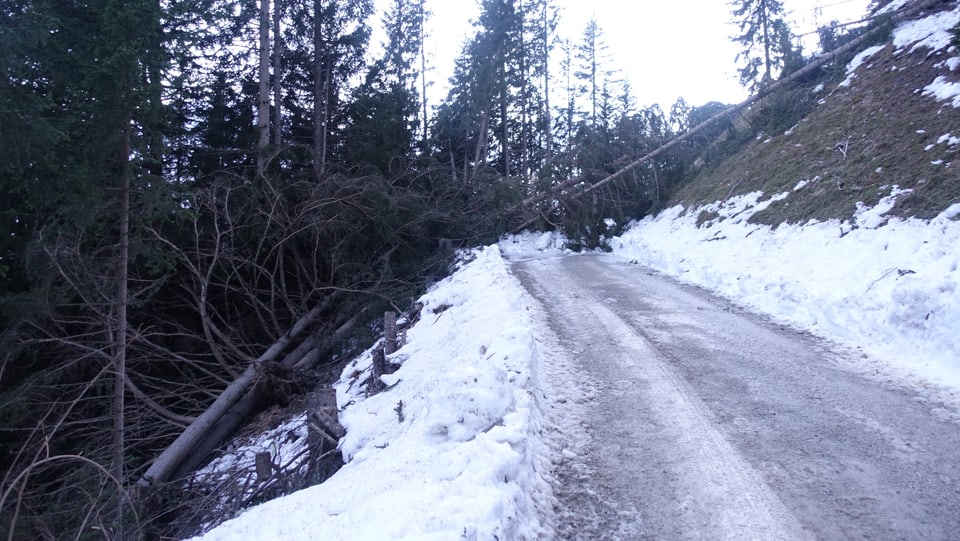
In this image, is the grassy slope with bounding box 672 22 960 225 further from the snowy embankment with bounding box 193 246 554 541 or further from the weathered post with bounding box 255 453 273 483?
the weathered post with bounding box 255 453 273 483

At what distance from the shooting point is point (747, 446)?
4043mm

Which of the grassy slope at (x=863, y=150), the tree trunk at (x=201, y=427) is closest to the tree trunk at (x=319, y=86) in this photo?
the tree trunk at (x=201, y=427)

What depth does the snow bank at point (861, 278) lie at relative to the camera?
5.76 meters

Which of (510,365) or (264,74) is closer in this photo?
(510,365)

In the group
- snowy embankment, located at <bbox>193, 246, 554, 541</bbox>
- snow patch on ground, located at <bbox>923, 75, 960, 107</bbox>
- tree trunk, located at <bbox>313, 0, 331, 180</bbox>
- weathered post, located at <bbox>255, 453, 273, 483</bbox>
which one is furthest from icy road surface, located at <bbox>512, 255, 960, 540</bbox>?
tree trunk, located at <bbox>313, 0, 331, 180</bbox>

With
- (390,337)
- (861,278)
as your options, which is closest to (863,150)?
(861,278)

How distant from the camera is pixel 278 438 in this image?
7.11 metres

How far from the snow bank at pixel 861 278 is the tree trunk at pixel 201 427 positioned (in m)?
8.91

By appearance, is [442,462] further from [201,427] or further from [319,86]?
[319,86]

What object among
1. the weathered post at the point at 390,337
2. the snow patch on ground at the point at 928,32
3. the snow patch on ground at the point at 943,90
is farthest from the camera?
the snow patch on ground at the point at 928,32

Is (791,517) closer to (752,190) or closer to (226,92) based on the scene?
(752,190)

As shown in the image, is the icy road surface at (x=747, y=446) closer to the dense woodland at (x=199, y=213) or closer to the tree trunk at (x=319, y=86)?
the dense woodland at (x=199, y=213)

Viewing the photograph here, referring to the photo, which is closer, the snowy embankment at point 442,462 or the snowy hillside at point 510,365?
the snowy embankment at point 442,462

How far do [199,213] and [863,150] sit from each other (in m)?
14.1
